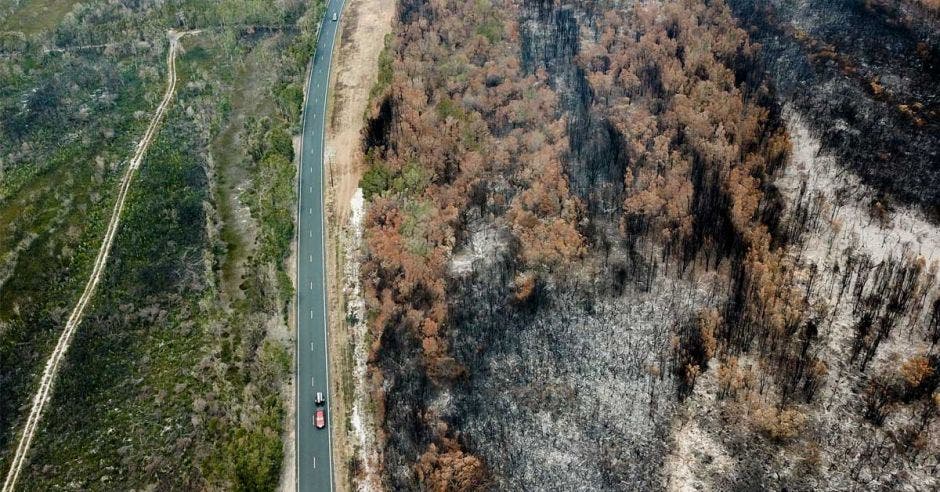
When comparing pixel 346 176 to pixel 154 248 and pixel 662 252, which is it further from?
pixel 662 252

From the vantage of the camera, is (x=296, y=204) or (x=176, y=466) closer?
(x=176, y=466)

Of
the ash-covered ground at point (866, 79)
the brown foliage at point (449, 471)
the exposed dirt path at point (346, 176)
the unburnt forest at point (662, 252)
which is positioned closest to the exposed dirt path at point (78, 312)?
the exposed dirt path at point (346, 176)

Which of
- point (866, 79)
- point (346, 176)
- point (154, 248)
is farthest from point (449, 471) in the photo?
point (866, 79)

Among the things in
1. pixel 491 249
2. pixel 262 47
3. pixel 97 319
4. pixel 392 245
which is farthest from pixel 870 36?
pixel 97 319

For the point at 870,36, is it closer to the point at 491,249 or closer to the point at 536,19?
the point at 536,19

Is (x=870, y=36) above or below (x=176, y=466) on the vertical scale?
above

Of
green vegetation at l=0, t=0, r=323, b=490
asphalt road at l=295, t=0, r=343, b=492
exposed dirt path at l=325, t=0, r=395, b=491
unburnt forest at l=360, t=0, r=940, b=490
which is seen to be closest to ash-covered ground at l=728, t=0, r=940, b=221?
unburnt forest at l=360, t=0, r=940, b=490

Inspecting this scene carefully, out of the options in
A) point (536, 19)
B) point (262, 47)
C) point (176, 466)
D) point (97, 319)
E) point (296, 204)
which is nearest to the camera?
point (176, 466)
